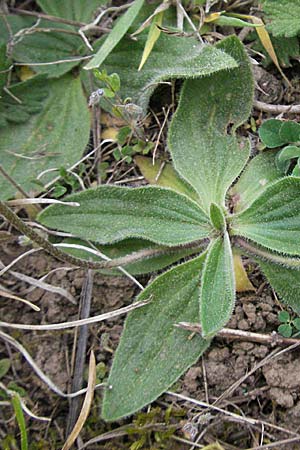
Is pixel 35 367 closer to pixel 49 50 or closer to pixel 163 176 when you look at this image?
pixel 163 176

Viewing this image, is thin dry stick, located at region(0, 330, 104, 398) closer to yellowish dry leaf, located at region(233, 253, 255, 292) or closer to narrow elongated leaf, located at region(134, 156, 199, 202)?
yellowish dry leaf, located at region(233, 253, 255, 292)

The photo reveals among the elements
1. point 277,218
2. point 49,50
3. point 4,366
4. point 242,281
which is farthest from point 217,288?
point 49,50

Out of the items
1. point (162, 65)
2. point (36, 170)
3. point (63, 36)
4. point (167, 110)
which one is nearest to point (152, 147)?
point (167, 110)

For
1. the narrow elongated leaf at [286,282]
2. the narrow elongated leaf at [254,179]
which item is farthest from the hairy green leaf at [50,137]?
the narrow elongated leaf at [286,282]

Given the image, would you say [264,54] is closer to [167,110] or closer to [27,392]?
[167,110]

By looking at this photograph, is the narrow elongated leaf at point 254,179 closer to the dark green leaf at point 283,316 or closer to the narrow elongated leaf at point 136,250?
the narrow elongated leaf at point 136,250

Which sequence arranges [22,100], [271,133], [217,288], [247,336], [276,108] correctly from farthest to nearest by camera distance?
[22,100], [276,108], [271,133], [247,336], [217,288]
